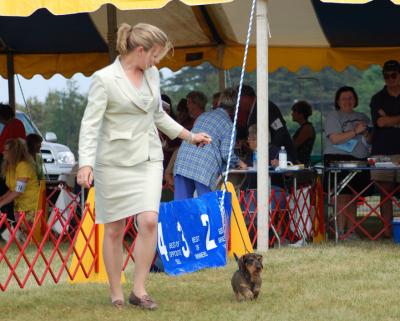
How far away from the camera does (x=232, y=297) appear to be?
639 centimetres

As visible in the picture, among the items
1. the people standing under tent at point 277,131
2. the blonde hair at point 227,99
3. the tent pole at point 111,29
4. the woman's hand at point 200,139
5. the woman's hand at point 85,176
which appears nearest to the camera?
the woman's hand at point 85,176

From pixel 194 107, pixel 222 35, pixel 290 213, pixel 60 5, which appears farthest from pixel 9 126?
pixel 60 5

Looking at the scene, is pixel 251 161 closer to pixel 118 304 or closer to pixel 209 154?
pixel 209 154

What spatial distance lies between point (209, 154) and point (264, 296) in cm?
264

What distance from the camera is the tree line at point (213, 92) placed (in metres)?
29.5

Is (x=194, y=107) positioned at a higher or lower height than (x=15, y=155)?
higher

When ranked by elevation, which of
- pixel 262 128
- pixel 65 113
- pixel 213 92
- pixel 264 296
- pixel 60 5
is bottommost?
pixel 264 296

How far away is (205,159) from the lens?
28.8 ft

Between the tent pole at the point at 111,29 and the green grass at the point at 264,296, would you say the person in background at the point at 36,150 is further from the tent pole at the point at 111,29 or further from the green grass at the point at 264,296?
the green grass at the point at 264,296

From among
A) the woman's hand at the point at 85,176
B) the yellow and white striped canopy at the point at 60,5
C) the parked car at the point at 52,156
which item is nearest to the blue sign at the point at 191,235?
the yellow and white striped canopy at the point at 60,5

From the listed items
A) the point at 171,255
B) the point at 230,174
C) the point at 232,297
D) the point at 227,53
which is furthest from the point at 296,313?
the point at 227,53

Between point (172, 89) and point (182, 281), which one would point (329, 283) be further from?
point (172, 89)

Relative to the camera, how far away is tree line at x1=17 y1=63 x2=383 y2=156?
2950cm

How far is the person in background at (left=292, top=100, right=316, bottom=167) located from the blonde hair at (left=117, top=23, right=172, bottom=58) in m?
6.23
